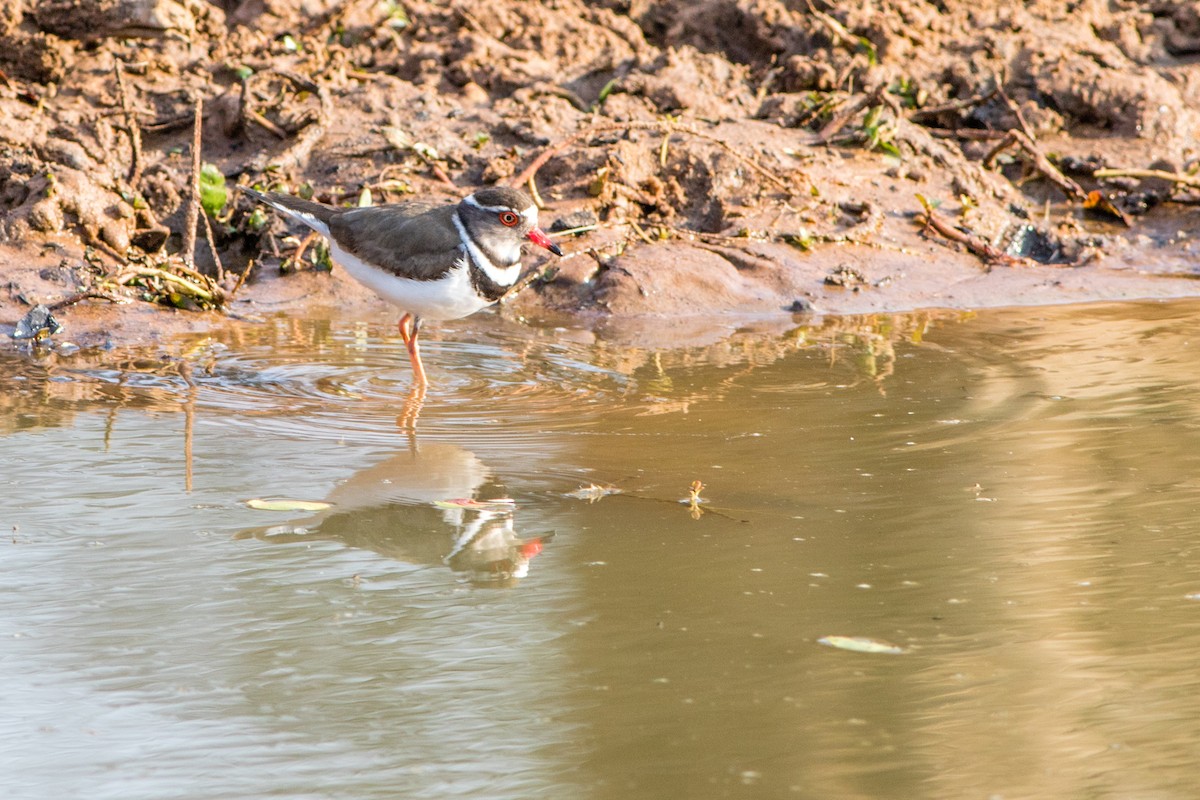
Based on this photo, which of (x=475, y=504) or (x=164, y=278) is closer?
(x=475, y=504)

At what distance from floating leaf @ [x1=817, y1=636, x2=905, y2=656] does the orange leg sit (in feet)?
10.4

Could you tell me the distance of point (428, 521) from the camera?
4.33 meters

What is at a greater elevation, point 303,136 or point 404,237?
point 303,136

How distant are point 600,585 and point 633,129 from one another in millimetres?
5781

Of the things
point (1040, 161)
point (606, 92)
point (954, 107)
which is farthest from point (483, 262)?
point (954, 107)

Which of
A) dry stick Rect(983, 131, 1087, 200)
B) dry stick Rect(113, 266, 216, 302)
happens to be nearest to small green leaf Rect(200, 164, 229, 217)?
dry stick Rect(113, 266, 216, 302)

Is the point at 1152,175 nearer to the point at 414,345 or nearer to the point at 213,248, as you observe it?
the point at 414,345

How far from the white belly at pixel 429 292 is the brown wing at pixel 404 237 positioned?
0.04 m

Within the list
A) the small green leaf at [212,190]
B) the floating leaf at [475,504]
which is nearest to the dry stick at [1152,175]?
the small green leaf at [212,190]

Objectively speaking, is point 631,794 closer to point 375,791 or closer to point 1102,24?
point 375,791

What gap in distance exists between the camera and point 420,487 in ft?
15.4

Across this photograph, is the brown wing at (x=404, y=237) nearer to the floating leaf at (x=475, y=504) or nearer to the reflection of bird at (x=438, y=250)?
the reflection of bird at (x=438, y=250)

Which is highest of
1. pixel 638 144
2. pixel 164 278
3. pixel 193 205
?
pixel 638 144

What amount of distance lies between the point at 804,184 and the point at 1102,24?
3.76 meters
